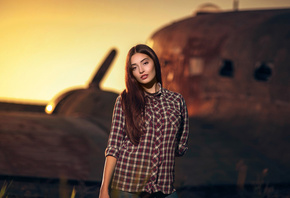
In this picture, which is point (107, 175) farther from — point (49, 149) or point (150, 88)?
point (49, 149)

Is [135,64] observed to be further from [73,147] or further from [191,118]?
[191,118]

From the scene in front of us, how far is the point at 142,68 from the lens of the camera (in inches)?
98.6

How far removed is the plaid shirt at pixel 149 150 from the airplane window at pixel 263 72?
7.92 m

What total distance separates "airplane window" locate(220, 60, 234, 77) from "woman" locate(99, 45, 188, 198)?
27.6ft

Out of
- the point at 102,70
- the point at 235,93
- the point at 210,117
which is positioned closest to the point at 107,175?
the point at 235,93

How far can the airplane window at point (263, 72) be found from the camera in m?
9.93

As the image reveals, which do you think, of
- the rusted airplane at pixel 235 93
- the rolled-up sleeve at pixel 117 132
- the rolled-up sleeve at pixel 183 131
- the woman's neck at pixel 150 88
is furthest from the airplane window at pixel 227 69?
the rolled-up sleeve at pixel 117 132

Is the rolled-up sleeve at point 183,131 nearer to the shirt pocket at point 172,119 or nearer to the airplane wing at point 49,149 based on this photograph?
the shirt pocket at point 172,119

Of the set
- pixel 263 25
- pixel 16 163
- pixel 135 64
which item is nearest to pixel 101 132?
pixel 16 163

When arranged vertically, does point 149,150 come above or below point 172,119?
below

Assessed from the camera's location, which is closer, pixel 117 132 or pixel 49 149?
pixel 117 132

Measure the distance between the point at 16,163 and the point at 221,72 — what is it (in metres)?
6.17

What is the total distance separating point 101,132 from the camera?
884 cm

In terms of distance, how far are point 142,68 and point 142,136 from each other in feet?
1.35
